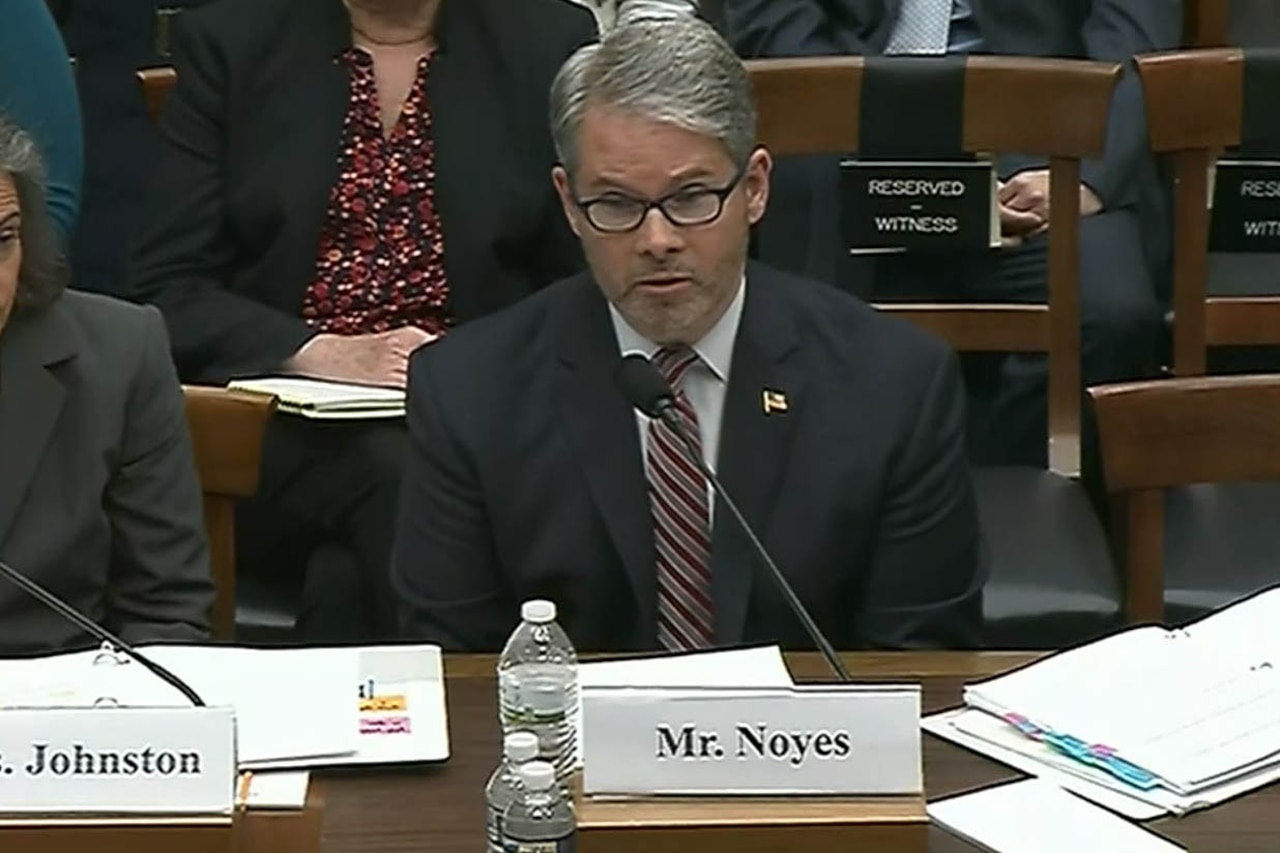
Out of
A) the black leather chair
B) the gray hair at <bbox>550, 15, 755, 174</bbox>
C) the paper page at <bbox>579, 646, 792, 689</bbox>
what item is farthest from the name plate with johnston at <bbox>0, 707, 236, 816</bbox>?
the black leather chair

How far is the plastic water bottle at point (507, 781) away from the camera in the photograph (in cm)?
135

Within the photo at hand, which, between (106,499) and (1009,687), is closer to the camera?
(1009,687)

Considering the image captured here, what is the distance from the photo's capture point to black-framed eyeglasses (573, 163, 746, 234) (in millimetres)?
1994

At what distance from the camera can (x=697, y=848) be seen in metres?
1.36

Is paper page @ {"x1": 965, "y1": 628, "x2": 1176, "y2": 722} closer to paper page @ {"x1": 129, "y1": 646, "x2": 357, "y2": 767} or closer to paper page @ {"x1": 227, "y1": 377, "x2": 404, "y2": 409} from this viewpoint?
paper page @ {"x1": 129, "y1": 646, "x2": 357, "y2": 767}

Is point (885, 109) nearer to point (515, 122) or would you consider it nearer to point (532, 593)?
point (515, 122)

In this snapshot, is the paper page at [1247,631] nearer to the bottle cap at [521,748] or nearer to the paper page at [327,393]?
the bottle cap at [521,748]

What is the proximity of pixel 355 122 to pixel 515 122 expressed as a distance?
20cm

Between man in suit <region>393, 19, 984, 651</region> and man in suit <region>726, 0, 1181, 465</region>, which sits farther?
man in suit <region>726, 0, 1181, 465</region>

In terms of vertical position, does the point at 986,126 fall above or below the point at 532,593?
above

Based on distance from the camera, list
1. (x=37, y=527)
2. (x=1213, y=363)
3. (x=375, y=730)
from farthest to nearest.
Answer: (x=1213, y=363) < (x=37, y=527) < (x=375, y=730)

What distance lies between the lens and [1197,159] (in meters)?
2.74

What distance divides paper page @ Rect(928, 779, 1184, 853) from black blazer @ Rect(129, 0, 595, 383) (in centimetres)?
137

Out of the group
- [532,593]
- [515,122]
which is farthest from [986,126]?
[532,593]
